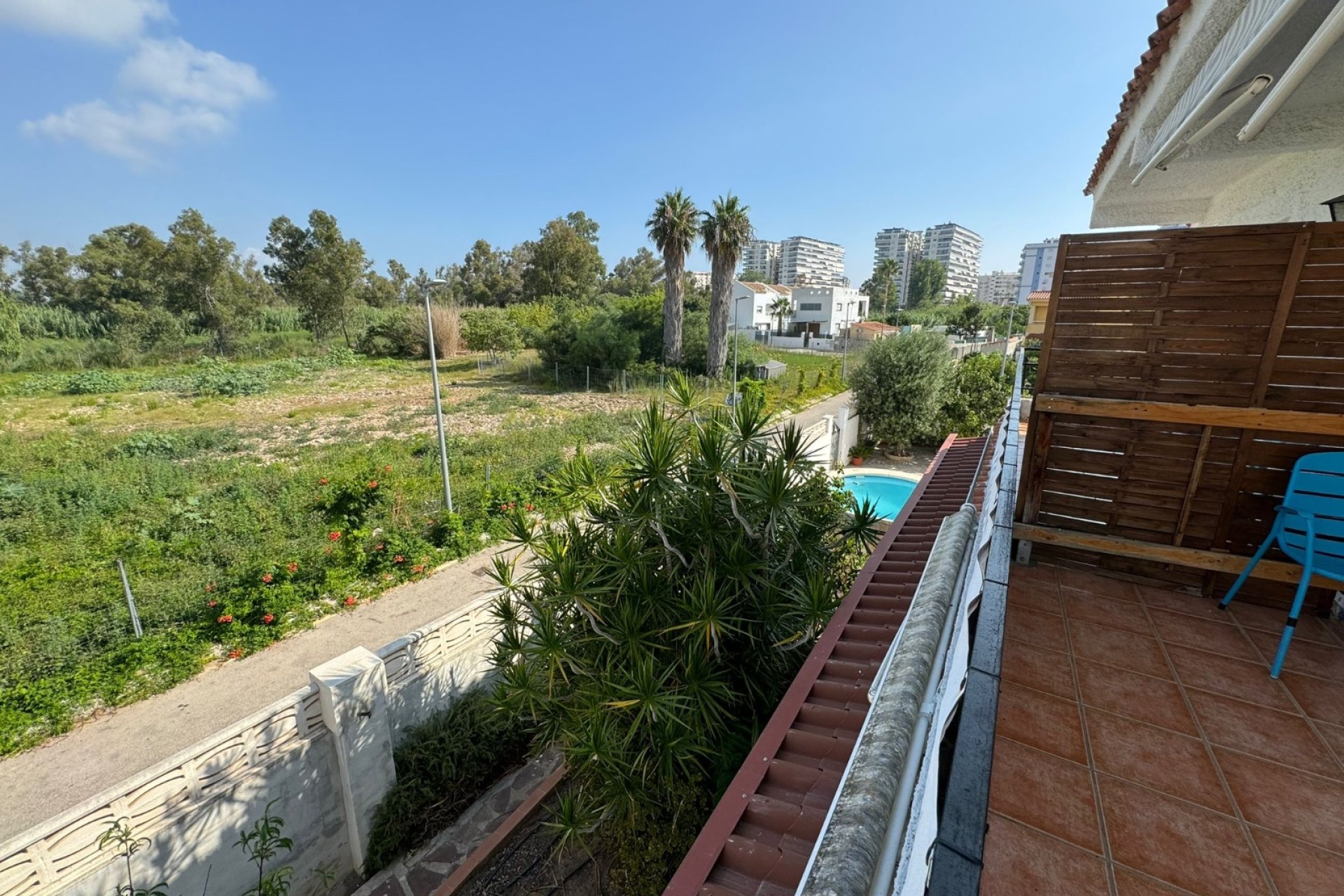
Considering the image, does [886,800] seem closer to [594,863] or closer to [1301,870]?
[1301,870]

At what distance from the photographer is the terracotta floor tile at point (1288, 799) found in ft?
5.29

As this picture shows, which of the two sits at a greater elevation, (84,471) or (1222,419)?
(1222,419)

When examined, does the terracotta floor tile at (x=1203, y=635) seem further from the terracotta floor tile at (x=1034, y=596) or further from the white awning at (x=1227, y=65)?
the white awning at (x=1227, y=65)

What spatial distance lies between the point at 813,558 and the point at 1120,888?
102 inches

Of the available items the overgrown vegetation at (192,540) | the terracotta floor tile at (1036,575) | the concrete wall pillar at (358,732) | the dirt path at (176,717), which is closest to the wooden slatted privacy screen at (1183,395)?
the terracotta floor tile at (1036,575)

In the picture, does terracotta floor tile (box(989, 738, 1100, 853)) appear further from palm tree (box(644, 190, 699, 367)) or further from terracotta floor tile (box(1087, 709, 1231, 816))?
palm tree (box(644, 190, 699, 367))

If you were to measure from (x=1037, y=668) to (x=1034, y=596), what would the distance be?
0.71m

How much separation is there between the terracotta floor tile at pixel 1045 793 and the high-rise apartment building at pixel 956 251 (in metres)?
138

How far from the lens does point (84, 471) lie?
1077 cm

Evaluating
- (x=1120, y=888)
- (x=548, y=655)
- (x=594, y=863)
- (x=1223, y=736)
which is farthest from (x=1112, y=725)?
(x=594, y=863)

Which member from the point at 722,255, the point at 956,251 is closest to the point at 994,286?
the point at 956,251

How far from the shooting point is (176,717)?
16.9 feet

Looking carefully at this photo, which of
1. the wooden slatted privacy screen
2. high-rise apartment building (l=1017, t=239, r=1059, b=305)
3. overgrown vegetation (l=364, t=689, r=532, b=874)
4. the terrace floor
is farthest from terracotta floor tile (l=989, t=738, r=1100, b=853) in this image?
high-rise apartment building (l=1017, t=239, r=1059, b=305)

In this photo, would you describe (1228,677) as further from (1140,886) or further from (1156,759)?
(1140,886)
